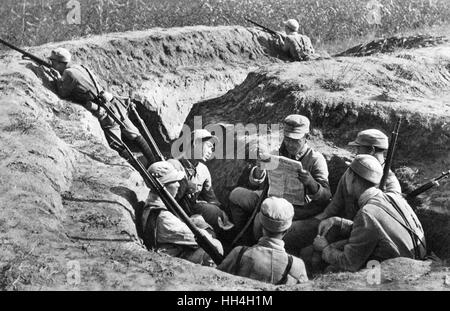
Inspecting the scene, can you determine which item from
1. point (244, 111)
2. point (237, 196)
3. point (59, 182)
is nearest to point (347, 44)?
point (244, 111)

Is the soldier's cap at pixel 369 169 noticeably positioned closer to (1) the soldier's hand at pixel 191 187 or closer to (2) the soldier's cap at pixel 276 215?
(2) the soldier's cap at pixel 276 215

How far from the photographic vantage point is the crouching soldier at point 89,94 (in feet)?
31.8

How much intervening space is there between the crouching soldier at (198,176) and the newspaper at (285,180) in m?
0.73

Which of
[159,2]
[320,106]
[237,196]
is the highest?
[159,2]

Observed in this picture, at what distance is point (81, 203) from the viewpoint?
6273 millimetres

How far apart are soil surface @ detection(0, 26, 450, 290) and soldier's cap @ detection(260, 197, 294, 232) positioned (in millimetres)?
513

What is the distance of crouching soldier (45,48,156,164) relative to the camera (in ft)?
31.8

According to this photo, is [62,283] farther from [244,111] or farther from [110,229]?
[244,111]

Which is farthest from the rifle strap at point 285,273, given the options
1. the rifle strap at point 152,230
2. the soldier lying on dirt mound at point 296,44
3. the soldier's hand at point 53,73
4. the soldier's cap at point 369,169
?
the soldier lying on dirt mound at point 296,44

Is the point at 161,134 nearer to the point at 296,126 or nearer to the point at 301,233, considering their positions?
the point at 296,126

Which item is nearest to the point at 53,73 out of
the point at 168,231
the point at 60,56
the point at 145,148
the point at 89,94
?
the point at 60,56

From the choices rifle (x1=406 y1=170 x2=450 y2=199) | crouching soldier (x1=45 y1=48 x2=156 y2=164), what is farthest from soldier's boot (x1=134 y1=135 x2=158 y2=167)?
rifle (x1=406 y1=170 x2=450 y2=199)

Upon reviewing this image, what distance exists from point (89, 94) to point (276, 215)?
5895mm

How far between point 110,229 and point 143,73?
321 inches
